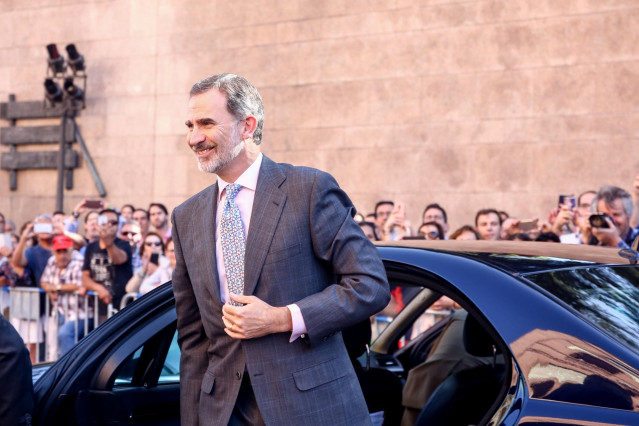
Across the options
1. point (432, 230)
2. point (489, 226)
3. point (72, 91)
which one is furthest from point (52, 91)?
point (489, 226)

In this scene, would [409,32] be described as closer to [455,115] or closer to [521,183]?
[455,115]

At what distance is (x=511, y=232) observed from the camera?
766cm

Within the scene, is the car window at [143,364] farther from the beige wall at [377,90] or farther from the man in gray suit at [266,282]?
the beige wall at [377,90]

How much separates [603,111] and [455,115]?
7.40 feet

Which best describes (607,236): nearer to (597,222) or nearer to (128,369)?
(597,222)

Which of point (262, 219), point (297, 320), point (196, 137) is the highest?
point (196, 137)

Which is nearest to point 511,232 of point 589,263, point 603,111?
point 589,263

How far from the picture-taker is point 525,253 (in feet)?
9.75

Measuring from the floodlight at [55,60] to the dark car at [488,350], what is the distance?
15062mm

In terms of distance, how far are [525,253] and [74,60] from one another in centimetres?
1604

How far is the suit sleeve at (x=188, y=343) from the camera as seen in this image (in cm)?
270

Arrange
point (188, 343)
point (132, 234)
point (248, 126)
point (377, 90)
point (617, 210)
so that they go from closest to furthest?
point (248, 126)
point (188, 343)
point (617, 210)
point (132, 234)
point (377, 90)

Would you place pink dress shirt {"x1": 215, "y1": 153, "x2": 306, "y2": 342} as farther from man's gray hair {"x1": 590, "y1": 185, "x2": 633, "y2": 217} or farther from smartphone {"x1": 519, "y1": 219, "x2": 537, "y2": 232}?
smartphone {"x1": 519, "y1": 219, "x2": 537, "y2": 232}

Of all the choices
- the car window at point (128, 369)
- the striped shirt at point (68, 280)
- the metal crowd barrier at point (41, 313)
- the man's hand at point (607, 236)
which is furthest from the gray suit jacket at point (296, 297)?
the striped shirt at point (68, 280)
